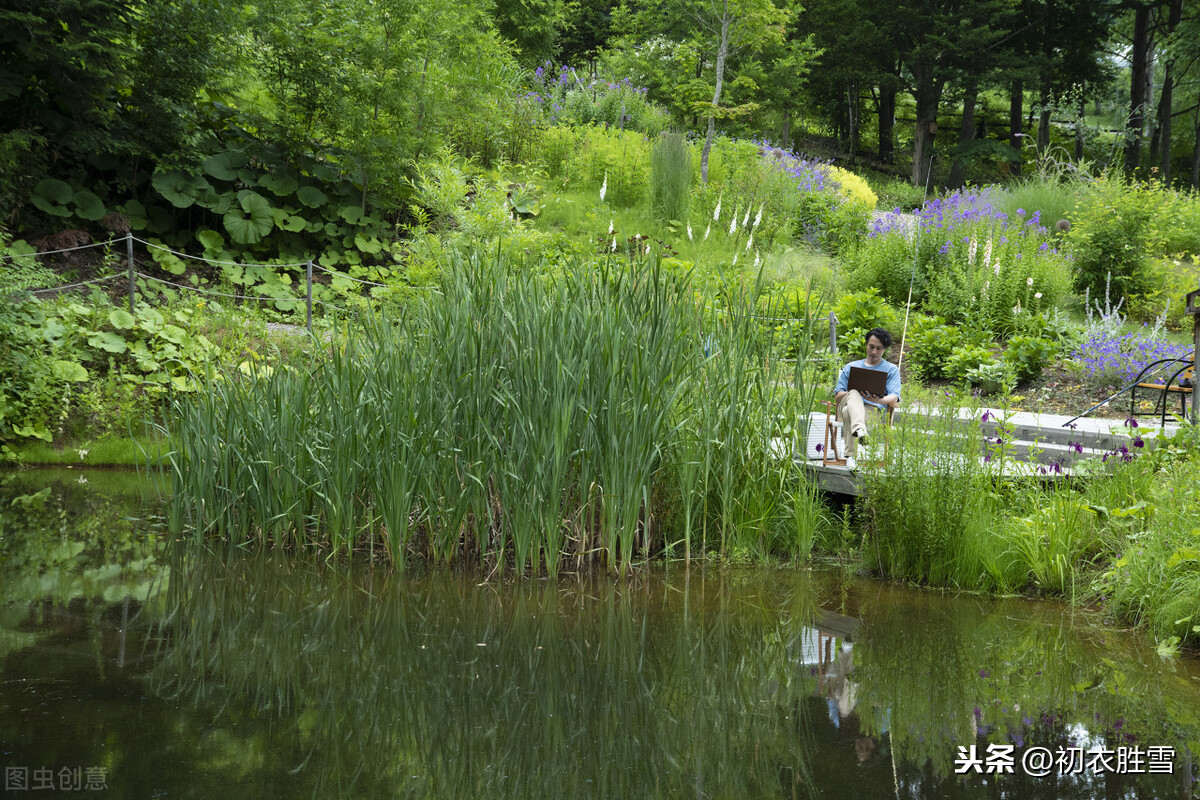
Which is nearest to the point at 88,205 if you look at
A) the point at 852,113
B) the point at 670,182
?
the point at 670,182

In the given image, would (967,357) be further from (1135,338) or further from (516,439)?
(516,439)

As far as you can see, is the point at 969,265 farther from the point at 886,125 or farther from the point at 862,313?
the point at 886,125

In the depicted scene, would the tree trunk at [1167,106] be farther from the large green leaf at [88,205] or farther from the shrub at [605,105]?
the large green leaf at [88,205]

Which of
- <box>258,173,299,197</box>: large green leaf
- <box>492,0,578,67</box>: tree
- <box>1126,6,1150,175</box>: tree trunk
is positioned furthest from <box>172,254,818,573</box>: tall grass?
<box>1126,6,1150,175</box>: tree trunk

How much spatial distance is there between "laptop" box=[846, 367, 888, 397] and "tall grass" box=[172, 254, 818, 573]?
2.10ft

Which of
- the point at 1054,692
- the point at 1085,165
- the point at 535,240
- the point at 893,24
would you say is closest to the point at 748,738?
the point at 1054,692

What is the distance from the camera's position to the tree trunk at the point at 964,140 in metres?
22.8

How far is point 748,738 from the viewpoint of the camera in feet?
9.22

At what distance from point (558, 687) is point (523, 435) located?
1418mm

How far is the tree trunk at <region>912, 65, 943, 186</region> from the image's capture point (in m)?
22.5

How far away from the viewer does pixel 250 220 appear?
32.9 ft

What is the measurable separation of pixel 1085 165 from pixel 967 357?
644cm

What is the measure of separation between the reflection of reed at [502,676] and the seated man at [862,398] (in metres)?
1.14

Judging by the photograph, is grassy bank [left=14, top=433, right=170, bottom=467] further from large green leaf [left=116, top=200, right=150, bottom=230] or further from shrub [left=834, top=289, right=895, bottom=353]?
shrub [left=834, top=289, right=895, bottom=353]
